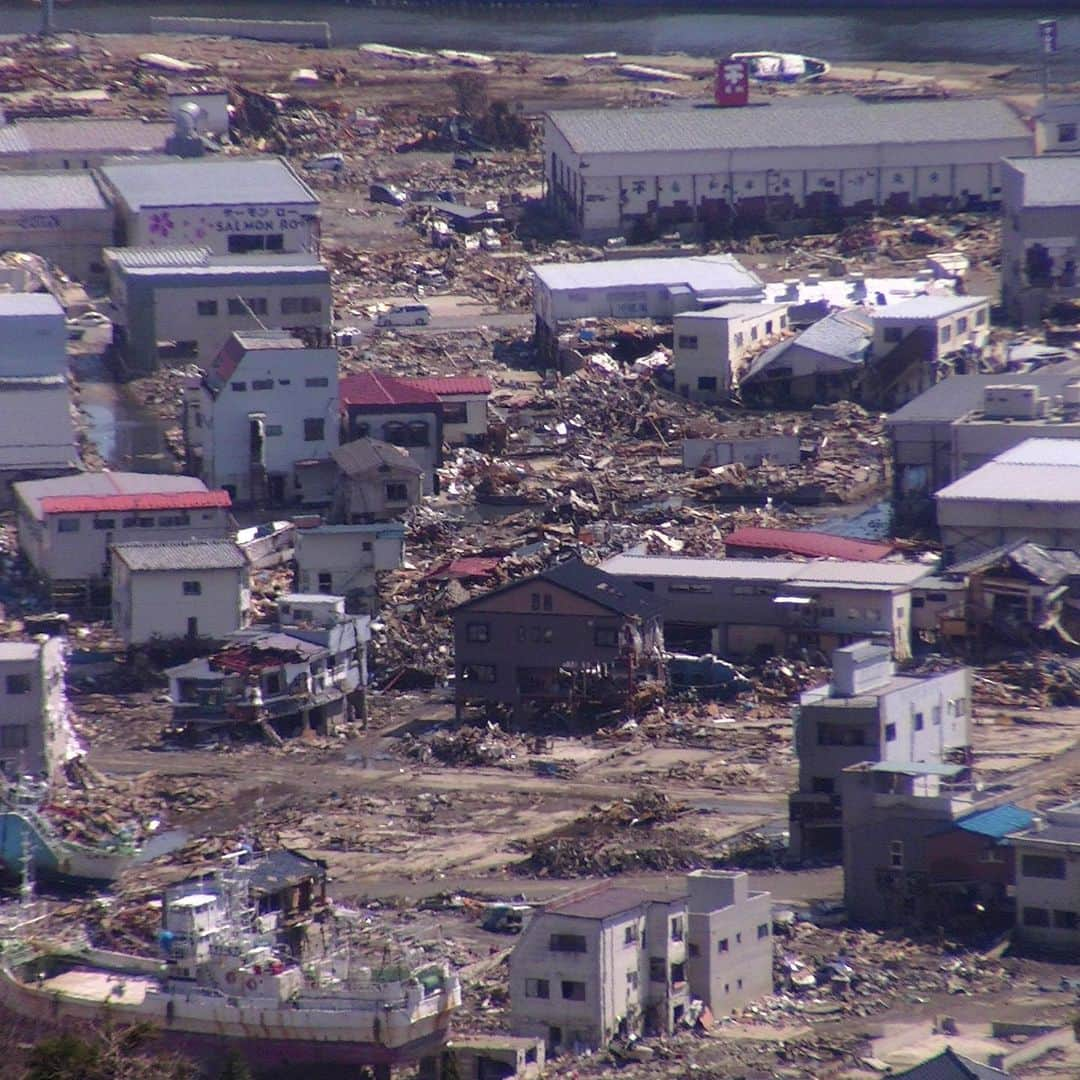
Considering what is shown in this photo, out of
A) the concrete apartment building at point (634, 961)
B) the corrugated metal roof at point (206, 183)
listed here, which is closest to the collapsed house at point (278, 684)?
the concrete apartment building at point (634, 961)

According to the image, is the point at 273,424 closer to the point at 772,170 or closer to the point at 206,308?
the point at 206,308

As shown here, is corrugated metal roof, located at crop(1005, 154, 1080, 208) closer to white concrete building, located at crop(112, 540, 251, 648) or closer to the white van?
the white van

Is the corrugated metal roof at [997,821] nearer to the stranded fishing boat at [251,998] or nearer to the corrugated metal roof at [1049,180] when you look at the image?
the stranded fishing boat at [251,998]

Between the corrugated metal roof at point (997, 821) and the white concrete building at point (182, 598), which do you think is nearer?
the corrugated metal roof at point (997, 821)

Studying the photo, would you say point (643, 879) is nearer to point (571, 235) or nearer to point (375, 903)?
point (375, 903)

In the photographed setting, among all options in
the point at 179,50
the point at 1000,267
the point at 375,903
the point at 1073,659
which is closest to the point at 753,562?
the point at 1073,659
